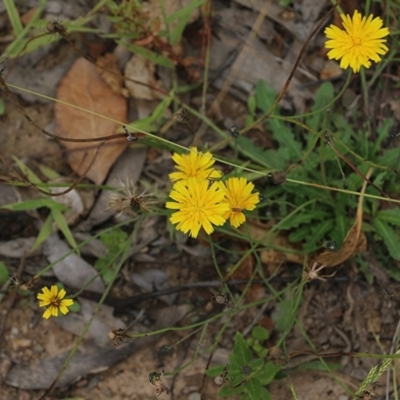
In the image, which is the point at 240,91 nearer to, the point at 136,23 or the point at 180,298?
the point at 136,23

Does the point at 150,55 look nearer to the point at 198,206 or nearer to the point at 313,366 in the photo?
the point at 198,206

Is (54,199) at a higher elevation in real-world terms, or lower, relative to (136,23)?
lower

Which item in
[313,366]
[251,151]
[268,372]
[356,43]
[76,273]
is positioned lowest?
[268,372]

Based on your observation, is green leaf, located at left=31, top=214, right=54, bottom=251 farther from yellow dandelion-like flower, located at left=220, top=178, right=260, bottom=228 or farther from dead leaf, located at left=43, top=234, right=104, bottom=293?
yellow dandelion-like flower, located at left=220, top=178, right=260, bottom=228

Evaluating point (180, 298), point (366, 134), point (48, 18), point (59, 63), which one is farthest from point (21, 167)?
point (366, 134)

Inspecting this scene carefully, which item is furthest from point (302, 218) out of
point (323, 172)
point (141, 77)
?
point (141, 77)

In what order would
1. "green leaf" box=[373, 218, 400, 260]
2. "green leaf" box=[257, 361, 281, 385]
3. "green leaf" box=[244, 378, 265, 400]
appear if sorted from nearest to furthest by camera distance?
"green leaf" box=[244, 378, 265, 400], "green leaf" box=[257, 361, 281, 385], "green leaf" box=[373, 218, 400, 260]

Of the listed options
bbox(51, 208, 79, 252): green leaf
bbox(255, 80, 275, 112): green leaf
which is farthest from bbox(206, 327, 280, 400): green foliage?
bbox(255, 80, 275, 112): green leaf
